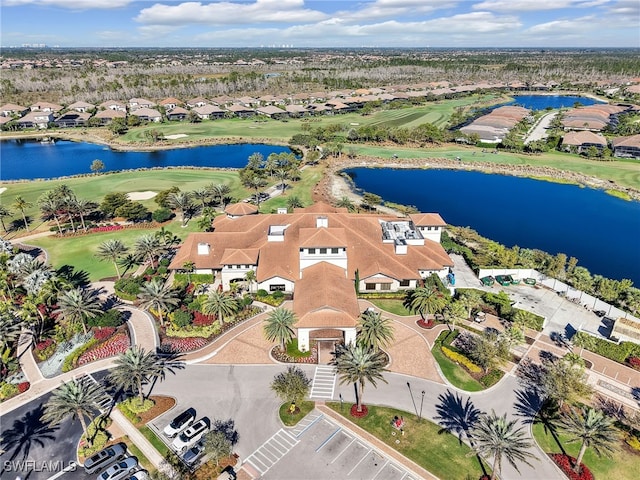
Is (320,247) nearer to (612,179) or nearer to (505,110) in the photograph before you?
(612,179)

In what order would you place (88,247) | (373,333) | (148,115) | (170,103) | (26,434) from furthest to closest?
(170,103) → (148,115) → (88,247) → (373,333) → (26,434)

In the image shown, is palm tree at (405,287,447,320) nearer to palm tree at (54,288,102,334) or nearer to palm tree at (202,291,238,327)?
palm tree at (202,291,238,327)

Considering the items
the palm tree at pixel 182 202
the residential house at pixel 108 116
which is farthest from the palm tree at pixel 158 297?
the residential house at pixel 108 116

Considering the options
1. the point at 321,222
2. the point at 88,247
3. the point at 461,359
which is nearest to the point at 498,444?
the point at 461,359

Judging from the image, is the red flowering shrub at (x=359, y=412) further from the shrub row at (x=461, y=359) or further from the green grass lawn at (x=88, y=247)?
the green grass lawn at (x=88, y=247)

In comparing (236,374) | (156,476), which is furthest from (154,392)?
(156,476)

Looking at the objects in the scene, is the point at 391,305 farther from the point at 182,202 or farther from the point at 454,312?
the point at 182,202
